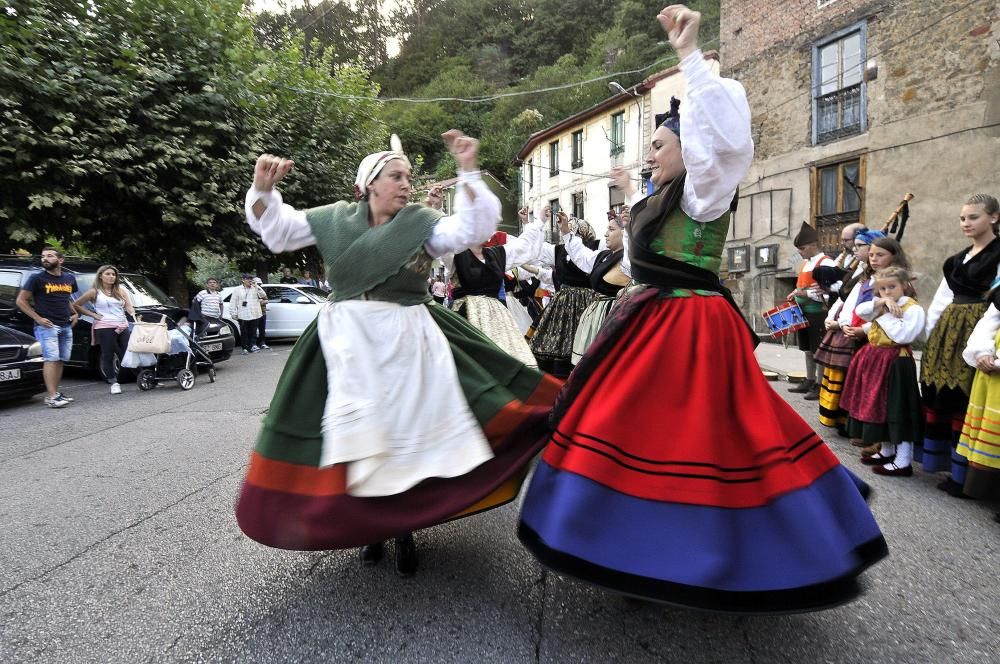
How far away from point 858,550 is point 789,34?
1605cm

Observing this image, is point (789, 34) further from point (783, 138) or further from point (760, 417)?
point (760, 417)

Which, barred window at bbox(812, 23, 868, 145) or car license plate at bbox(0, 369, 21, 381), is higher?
barred window at bbox(812, 23, 868, 145)

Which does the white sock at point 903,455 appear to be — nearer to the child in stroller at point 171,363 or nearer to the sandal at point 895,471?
the sandal at point 895,471

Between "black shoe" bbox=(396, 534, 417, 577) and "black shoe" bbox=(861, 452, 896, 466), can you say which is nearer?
"black shoe" bbox=(396, 534, 417, 577)

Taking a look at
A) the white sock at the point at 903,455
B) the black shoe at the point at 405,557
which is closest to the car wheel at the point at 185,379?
the black shoe at the point at 405,557

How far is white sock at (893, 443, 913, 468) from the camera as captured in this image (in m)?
4.07

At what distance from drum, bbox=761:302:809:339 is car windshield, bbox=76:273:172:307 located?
8970 mm

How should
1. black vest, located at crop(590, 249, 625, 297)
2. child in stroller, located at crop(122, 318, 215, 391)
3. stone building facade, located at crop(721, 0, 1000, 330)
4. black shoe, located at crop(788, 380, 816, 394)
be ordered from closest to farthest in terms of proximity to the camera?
black vest, located at crop(590, 249, 625, 297) < black shoe, located at crop(788, 380, 816, 394) < child in stroller, located at crop(122, 318, 215, 391) < stone building facade, located at crop(721, 0, 1000, 330)

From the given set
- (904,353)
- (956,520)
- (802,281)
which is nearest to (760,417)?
(956,520)

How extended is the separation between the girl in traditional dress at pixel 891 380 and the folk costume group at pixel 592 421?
248cm

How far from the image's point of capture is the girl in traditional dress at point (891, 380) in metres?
4.01

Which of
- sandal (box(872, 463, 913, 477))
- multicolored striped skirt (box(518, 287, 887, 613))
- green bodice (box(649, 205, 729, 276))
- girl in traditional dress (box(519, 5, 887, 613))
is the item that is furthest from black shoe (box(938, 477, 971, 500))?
green bodice (box(649, 205, 729, 276))

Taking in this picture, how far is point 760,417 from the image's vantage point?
1941 mm

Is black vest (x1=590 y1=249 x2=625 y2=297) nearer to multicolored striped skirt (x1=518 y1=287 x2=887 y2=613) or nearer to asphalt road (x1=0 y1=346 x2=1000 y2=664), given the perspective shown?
asphalt road (x1=0 y1=346 x2=1000 y2=664)
